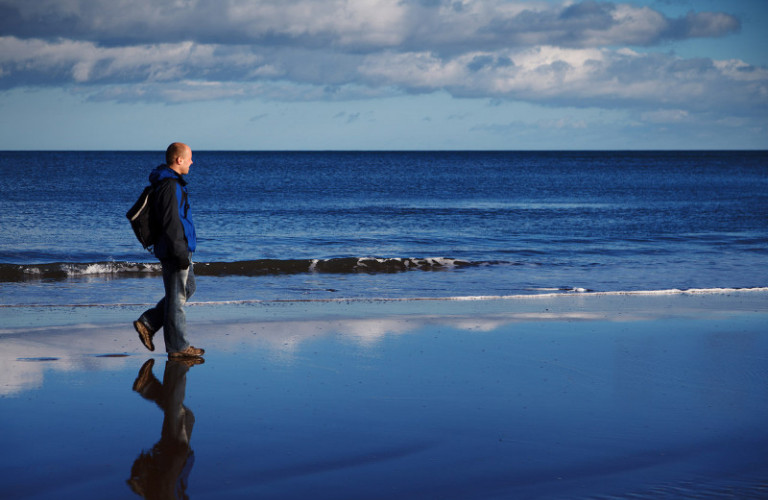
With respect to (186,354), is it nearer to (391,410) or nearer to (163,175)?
(163,175)

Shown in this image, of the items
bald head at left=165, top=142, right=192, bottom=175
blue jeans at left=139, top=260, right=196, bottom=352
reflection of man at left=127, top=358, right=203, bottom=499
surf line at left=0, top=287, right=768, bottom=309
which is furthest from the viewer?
surf line at left=0, top=287, right=768, bottom=309

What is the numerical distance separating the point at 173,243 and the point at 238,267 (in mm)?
9408

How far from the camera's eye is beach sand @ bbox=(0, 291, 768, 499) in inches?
166

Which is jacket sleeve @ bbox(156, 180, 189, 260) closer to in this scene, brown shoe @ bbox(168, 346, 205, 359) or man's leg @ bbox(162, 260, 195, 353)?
man's leg @ bbox(162, 260, 195, 353)

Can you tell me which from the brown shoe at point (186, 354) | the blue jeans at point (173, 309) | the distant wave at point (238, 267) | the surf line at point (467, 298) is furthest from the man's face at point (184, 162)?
the distant wave at point (238, 267)

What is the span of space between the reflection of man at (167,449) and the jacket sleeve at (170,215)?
1063 millimetres

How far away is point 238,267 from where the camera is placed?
51.5 ft

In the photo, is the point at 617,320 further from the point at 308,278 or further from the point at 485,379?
the point at 308,278

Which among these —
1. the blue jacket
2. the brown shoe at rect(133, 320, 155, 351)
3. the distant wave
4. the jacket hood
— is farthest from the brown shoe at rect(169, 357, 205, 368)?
the distant wave

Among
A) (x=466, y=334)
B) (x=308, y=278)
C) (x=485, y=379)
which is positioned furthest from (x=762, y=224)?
(x=485, y=379)

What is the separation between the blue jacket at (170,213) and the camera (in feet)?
20.8

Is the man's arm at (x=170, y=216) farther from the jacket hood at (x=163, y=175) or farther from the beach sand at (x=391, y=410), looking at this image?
the beach sand at (x=391, y=410)

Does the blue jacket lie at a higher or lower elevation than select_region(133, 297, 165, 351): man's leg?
higher

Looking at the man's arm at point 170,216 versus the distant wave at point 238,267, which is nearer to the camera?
the man's arm at point 170,216
